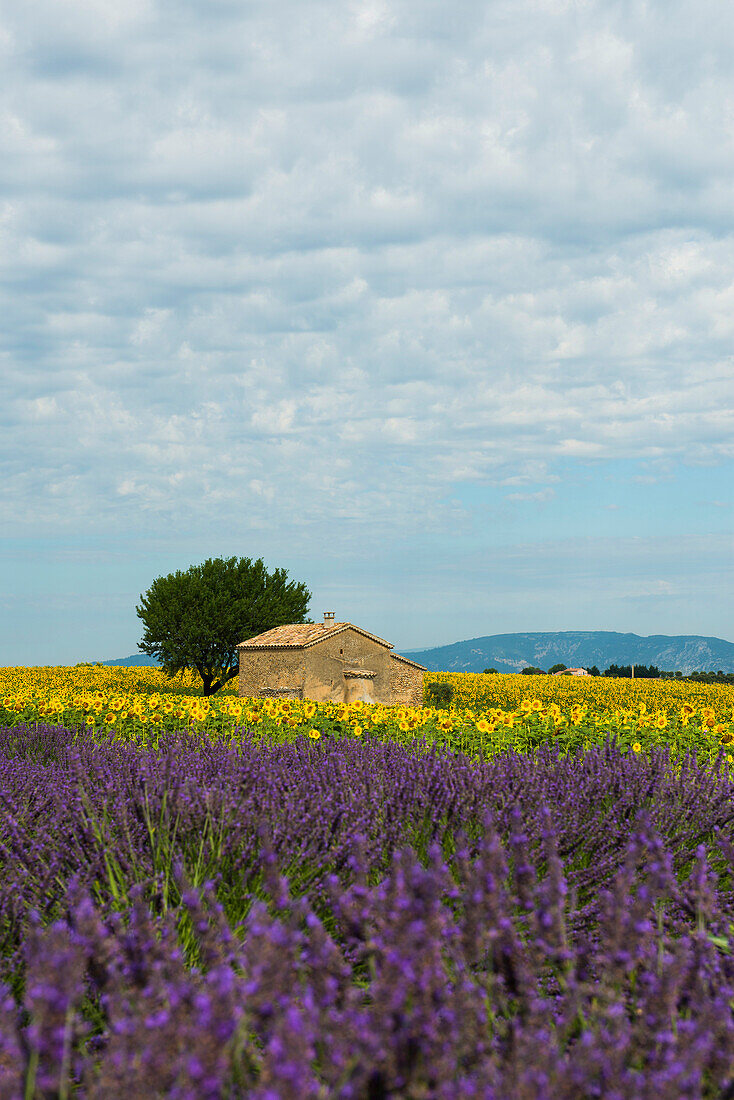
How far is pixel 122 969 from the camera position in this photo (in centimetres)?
222

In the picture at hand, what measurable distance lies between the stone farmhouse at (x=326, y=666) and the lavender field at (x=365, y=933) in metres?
15.5

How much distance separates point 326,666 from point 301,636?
1009 mm

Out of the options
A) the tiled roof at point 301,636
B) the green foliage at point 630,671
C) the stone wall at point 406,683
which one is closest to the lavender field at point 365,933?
the tiled roof at point 301,636

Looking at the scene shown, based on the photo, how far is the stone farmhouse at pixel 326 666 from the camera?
20328mm

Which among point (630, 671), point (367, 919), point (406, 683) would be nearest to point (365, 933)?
point (367, 919)

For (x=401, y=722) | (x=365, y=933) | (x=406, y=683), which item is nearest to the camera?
(x=365, y=933)

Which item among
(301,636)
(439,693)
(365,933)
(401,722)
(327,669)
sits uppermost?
(301,636)

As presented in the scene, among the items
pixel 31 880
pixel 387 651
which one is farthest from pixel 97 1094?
pixel 387 651

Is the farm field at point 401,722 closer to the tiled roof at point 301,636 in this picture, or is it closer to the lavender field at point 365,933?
the lavender field at point 365,933

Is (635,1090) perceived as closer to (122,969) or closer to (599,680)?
(122,969)

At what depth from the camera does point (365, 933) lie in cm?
205

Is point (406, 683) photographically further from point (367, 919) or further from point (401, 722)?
point (367, 919)

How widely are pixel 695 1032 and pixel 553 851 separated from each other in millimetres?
673

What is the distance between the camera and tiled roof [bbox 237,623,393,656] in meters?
20.3
